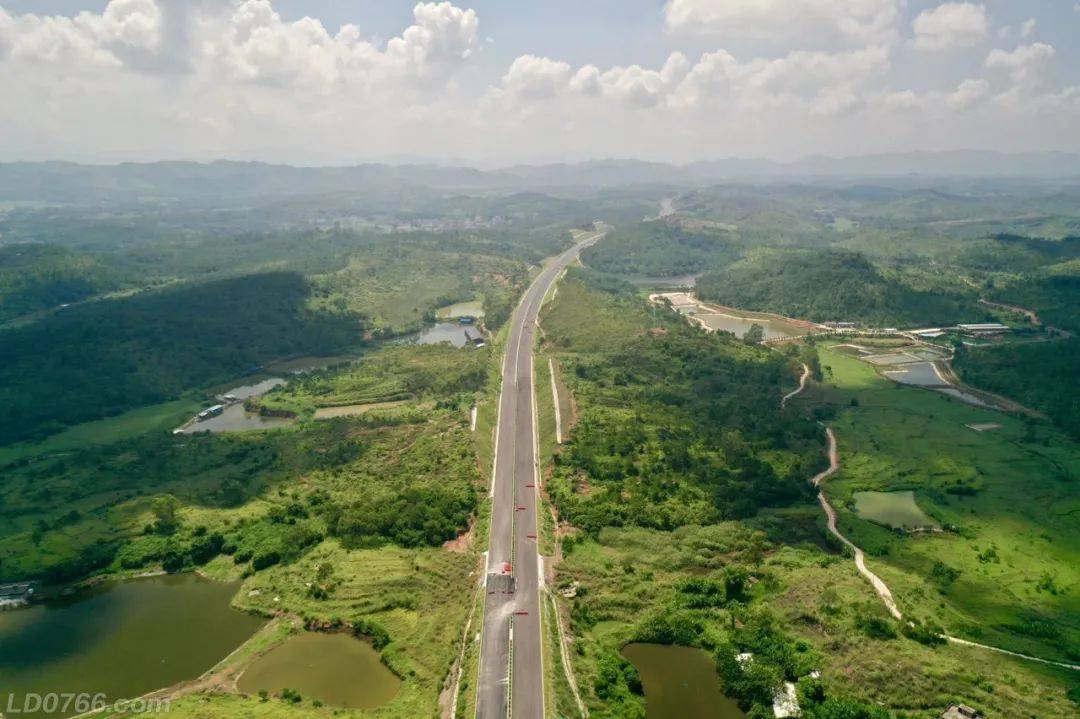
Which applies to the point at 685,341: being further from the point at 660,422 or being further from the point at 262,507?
the point at 262,507

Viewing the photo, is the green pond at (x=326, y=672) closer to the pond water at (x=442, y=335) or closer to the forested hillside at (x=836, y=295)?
the pond water at (x=442, y=335)

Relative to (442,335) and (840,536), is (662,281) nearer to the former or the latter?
(442,335)

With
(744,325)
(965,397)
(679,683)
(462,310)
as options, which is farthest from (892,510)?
(462,310)

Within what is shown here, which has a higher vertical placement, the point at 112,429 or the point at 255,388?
the point at 255,388

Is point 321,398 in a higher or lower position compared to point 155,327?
lower

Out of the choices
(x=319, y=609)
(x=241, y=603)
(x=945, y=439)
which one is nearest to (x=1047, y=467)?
(x=945, y=439)

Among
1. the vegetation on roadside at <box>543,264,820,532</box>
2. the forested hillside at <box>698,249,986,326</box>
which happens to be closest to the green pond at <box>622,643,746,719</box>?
the vegetation on roadside at <box>543,264,820,532</box>

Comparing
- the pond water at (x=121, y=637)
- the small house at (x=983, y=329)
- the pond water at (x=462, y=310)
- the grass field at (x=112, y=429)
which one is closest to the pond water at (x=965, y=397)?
the small house at (x=983, y=329)
